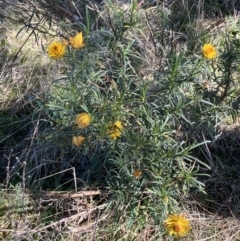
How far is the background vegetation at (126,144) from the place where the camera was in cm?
235

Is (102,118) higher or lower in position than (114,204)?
higher

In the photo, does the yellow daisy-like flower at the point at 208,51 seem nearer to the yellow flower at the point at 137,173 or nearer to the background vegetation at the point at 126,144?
the background vegetation at the point at 126,144

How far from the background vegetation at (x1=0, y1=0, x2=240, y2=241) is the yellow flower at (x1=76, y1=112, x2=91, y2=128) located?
1.4 inches

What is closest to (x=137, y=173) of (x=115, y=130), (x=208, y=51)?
(x=115, y=130)

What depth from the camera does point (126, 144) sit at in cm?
238

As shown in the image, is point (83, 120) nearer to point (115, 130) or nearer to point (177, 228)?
point (115, 130)

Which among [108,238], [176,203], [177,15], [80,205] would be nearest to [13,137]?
[80,205]

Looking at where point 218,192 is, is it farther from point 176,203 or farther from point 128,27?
point 128,27

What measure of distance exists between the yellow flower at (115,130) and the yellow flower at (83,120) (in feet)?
0.34

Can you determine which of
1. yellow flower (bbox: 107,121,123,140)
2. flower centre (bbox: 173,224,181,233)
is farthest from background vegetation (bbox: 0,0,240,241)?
flower centre (bbox: 173,224,181,233)

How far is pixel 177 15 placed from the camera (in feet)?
11.6

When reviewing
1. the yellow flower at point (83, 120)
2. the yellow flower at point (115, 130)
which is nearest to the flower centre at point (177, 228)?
the yellow flower at point (115, 130)

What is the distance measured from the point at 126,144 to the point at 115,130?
13 centimetres

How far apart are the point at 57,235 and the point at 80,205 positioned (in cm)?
20
